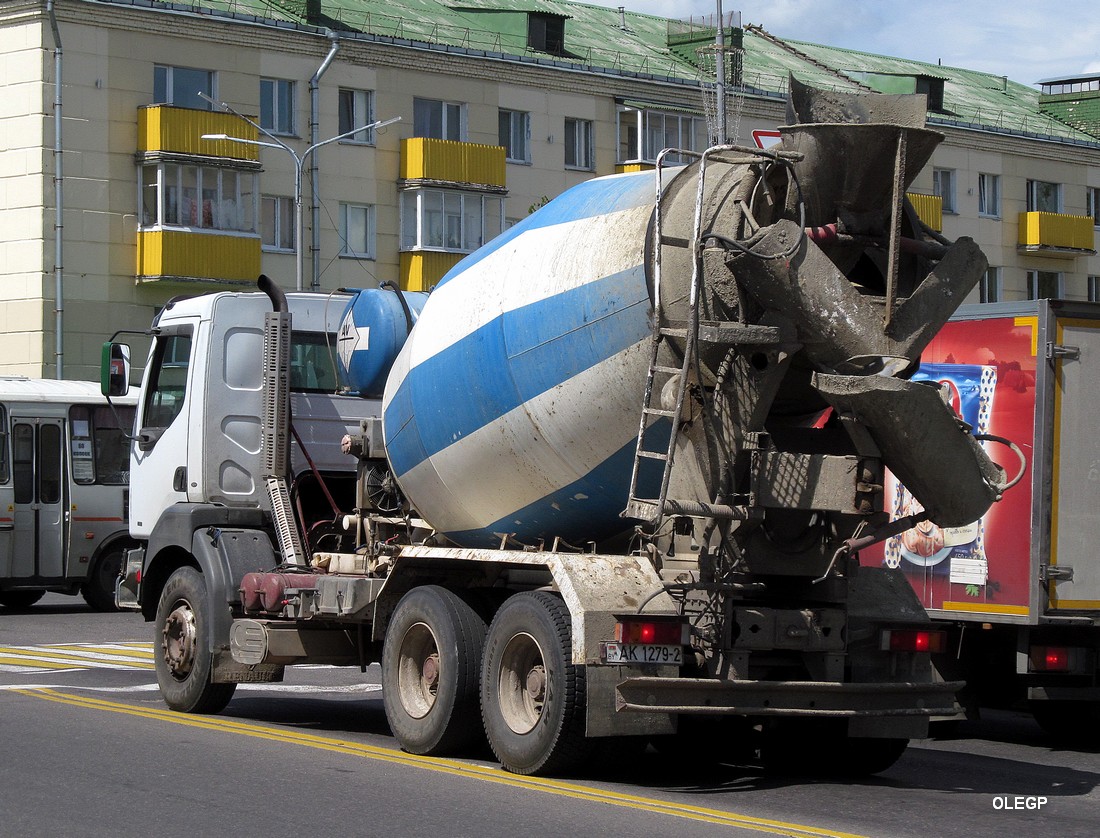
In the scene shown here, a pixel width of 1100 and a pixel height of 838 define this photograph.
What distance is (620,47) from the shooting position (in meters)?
54.3

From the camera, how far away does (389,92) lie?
4659 cm

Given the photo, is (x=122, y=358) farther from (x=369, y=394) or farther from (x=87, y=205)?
(x=87, y=205)

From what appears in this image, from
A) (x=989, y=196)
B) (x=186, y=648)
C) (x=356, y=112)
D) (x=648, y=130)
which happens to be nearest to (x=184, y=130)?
(x=356, y=112)

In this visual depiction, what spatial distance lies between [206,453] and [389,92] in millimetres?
34409

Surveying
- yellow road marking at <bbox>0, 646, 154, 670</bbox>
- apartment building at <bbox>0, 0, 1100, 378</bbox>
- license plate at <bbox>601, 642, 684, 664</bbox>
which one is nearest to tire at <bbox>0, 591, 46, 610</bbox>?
yellow road marking at <bbox>0, 646, 154, 670</bbox>

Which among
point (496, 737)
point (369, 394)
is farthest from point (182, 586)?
point (496, 737)

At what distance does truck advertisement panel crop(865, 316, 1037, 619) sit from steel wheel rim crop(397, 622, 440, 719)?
3.10 m

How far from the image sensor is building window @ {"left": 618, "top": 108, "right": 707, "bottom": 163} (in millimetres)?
50625

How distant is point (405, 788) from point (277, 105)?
1475 inches

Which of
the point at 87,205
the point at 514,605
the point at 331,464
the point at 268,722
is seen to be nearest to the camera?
the point at 514,605

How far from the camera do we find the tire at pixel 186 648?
12.8 m

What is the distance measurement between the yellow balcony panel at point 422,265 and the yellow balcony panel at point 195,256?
4634 mm

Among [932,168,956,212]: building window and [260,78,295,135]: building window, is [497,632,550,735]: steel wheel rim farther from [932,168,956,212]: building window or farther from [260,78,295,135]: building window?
[932,168,956,212]: building window

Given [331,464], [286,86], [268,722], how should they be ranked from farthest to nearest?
[286,86], [331,464], [268,722]
